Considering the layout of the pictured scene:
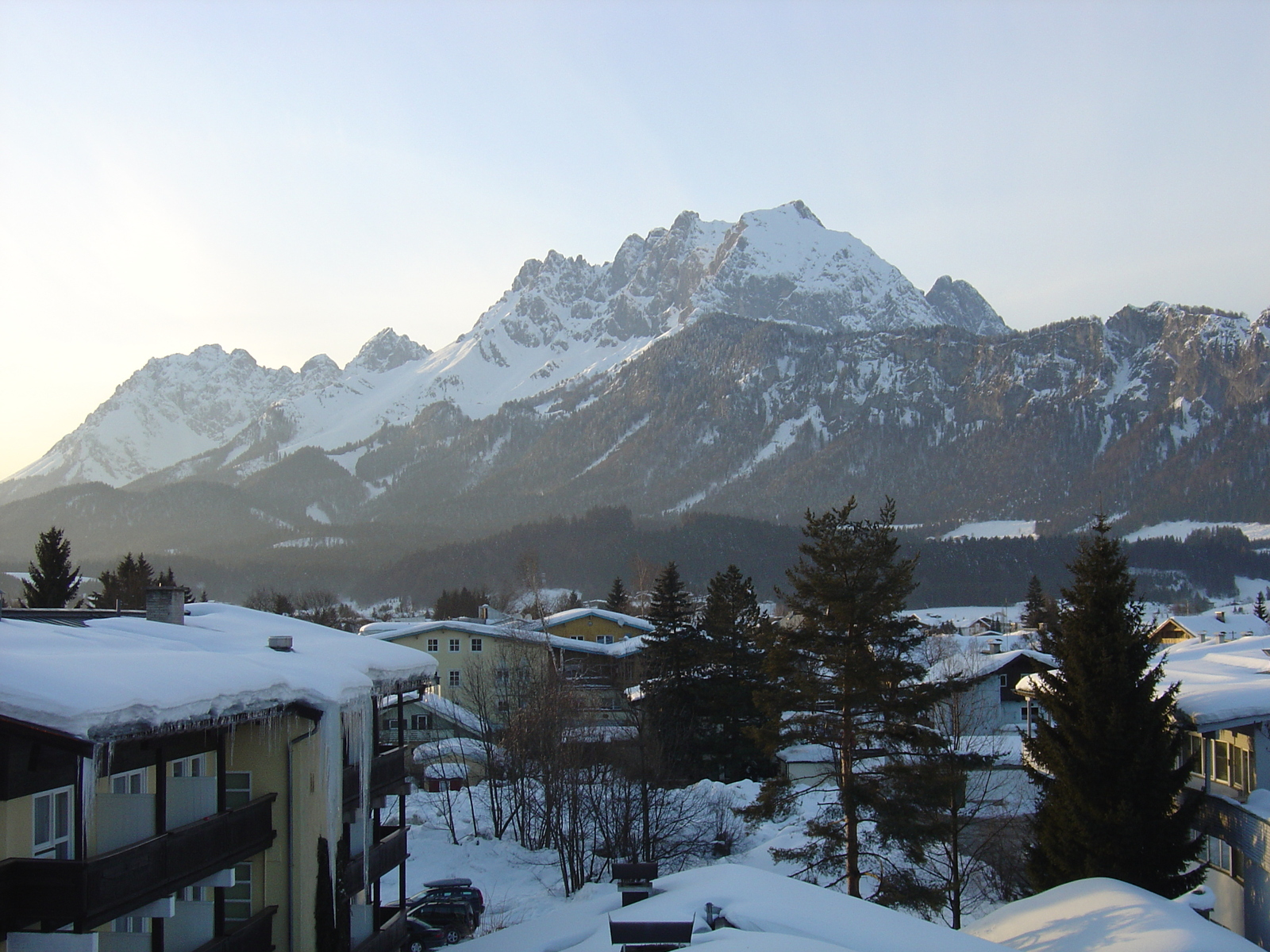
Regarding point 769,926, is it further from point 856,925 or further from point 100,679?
point 100,679

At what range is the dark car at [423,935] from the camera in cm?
2808

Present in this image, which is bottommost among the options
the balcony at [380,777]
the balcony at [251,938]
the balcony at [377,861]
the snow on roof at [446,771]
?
the snow on roof at [446,771]

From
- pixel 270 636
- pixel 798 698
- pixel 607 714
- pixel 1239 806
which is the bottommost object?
pixel 607 714

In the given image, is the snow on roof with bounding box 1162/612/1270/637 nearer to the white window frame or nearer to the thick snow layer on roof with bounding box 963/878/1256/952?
the thick snow layer on roof with bounding box 963/878/1256/952

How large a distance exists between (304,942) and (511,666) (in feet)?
156

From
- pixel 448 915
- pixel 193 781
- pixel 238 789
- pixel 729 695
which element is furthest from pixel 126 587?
pixel 193 781

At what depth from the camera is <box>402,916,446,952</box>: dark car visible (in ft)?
92.1

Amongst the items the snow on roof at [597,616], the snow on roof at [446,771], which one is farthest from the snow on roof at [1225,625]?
the snow on roof at [446,771]

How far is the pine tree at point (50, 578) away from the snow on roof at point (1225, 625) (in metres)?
83.8

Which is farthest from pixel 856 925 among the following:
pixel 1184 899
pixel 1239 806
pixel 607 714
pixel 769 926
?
pixel 607 714

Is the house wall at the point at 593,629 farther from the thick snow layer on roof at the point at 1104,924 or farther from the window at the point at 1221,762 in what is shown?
the thick snow layer on roof at the point at 1104,924

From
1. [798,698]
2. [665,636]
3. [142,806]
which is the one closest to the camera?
[142,806]

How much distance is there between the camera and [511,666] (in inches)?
2574

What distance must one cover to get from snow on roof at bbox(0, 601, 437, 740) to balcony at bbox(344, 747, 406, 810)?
2098 millimetres
